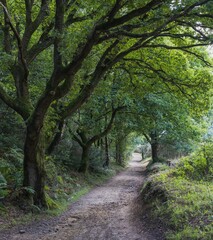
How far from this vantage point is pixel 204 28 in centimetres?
791

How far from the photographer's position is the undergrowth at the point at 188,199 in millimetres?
5786

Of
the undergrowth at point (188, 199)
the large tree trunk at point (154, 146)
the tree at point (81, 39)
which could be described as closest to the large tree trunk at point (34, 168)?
the tree at point (81, 39)

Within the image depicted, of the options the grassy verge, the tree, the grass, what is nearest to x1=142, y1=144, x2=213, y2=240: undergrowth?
the grass

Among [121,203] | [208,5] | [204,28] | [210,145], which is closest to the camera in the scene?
[208,5]

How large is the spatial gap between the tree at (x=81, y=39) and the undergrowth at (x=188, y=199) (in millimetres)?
3978

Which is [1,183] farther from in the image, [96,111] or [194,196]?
[96,111]

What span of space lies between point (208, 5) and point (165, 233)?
16.6 ft

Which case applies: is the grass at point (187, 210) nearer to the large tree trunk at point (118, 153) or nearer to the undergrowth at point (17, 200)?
the undergrowth at point (17, 200)

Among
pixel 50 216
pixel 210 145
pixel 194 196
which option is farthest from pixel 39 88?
pixel 194 196

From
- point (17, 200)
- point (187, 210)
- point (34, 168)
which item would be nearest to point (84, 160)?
point (34, 168)

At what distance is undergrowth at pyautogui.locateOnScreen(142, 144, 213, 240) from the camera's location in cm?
579

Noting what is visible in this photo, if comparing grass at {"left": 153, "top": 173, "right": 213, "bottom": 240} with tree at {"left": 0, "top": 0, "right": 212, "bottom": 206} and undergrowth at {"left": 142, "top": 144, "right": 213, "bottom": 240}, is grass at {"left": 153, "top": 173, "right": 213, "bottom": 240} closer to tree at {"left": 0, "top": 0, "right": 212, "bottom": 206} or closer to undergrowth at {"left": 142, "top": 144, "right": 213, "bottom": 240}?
undergrowth at {"left": 142, "top": 144, "right": 213, "bottom": 240}

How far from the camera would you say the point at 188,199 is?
7.26m

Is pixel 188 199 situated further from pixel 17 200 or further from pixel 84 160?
pixel 84 160
